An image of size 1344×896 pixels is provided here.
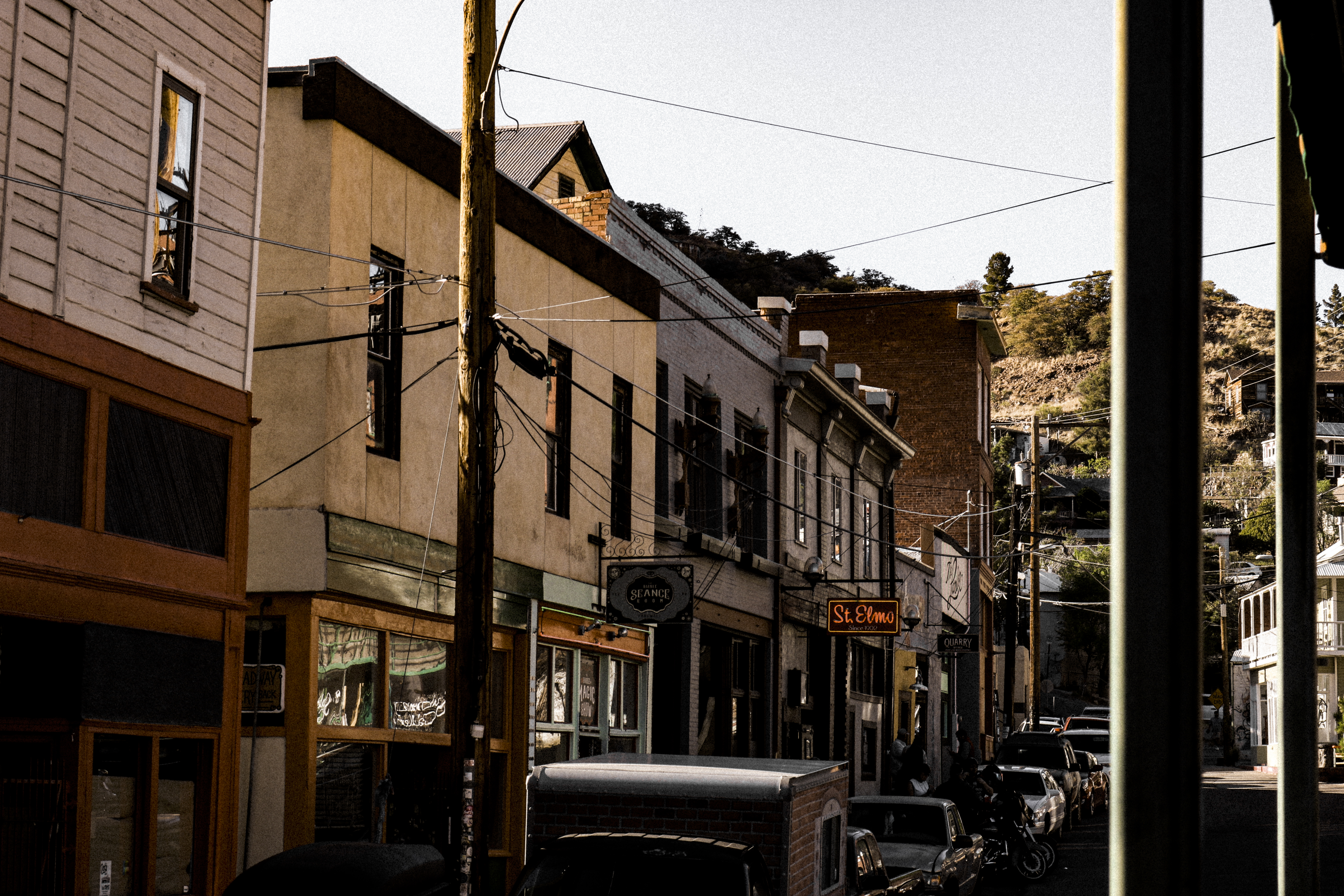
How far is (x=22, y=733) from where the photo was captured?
11102mm

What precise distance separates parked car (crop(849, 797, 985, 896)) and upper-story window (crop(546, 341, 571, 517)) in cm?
521

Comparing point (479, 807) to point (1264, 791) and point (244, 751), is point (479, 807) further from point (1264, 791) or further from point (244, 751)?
point (1264, 791)

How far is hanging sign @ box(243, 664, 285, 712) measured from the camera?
14633 millimetres

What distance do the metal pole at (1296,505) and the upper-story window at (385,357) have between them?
1128 cm

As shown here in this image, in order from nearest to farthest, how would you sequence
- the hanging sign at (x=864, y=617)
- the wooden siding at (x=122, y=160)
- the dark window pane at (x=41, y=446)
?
1. the dark window pane at (x=41, y=446)
2. the wooden siding at (x=122, y=160)
3. the hanging sign at (x=864, y=617)

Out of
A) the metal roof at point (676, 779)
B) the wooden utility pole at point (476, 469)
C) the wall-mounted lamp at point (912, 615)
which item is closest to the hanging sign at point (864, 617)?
the wall-mounted lamp at point (912, 615)

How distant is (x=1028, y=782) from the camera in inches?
1056

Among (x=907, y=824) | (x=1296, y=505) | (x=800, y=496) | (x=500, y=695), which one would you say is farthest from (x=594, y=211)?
(x=1296, y=505)

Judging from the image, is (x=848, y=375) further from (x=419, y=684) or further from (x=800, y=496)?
(x=419, y=684)

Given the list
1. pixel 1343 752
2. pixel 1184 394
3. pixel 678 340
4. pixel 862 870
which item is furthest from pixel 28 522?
pixel 1343 752

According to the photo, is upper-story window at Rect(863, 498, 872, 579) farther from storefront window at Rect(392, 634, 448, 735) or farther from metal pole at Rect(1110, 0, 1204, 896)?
metal pole at Rect(1110, 0, 1204, 896)

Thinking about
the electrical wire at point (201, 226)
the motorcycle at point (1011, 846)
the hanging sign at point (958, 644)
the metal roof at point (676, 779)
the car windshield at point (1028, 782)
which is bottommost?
the motorcycle at point (1011, 846)

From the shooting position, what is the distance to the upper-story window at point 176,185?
42.4 feet

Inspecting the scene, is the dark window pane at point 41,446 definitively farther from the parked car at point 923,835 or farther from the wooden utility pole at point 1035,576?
the wooden utility pole at point 1035,576
